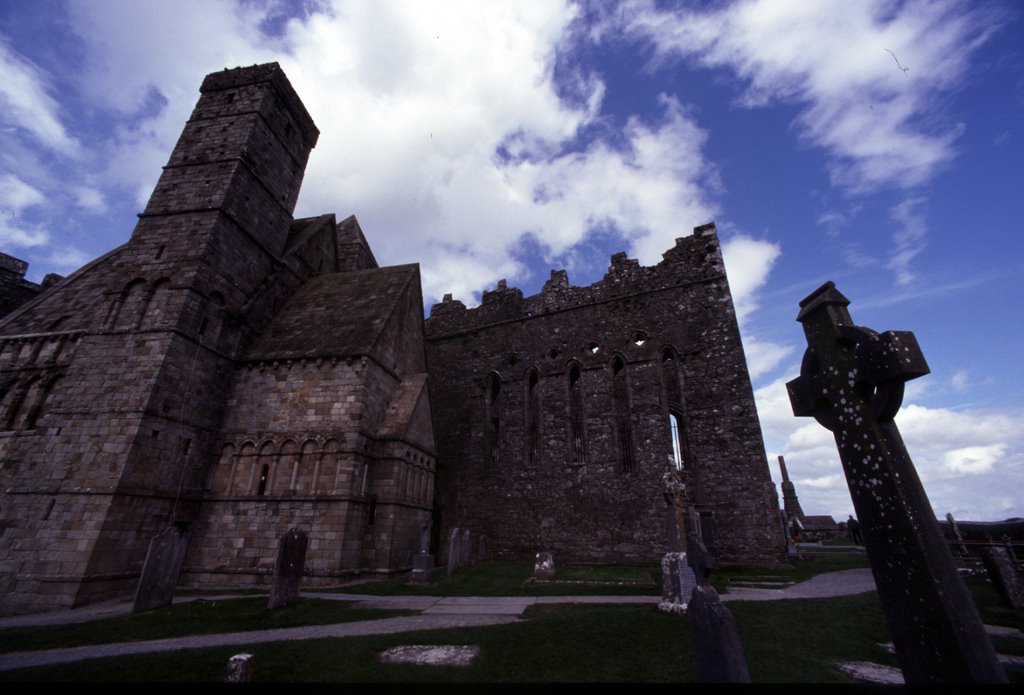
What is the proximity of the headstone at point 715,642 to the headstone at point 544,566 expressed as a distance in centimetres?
1007

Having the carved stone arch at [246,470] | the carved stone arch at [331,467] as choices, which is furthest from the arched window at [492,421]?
the carved stone arch at [246,470]

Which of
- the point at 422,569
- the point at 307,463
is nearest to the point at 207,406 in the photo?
the point at 307,463

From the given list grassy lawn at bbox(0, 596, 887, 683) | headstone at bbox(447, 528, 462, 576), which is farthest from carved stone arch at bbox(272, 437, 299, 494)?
grassy lawn at bbox(0, 596, 887, 683)

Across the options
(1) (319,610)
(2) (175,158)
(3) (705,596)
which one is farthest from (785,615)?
(2) (175,158)

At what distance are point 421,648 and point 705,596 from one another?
4013mm

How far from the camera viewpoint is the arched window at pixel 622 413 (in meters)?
16.7

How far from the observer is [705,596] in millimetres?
3385

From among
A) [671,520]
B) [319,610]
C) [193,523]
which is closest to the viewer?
[319,610]

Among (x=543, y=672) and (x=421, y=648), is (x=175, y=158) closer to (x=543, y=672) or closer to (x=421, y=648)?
(x=421, y=648)

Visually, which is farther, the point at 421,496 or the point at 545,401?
the point at 545,401

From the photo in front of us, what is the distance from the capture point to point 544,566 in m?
12.8

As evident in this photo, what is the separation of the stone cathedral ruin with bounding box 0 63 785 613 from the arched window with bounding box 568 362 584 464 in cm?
9

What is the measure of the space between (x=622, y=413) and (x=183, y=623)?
14452mm

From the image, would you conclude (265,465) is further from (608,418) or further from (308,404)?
(608,418)
